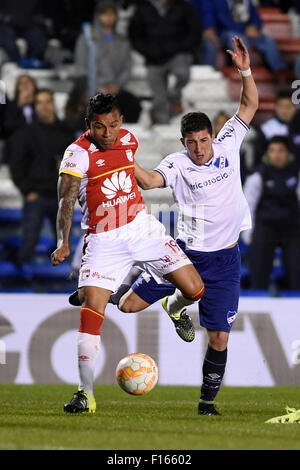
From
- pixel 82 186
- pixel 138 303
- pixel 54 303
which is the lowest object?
pixel 54 303

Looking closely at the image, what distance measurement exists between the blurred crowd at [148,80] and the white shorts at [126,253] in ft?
17.0

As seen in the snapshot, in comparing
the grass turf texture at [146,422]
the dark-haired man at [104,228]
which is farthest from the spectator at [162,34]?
the dark-haired man at [104,228]

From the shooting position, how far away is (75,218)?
14266 mm

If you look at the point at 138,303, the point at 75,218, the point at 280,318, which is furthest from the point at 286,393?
the point at 75,218

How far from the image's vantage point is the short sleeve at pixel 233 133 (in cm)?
858

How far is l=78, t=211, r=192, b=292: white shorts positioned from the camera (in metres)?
7.88

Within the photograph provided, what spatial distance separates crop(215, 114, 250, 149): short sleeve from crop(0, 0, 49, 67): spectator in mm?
8201

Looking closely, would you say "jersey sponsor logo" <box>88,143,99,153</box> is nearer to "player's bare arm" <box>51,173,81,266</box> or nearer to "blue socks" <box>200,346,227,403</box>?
"player's bare arm" <box>51,173,81,266</box>

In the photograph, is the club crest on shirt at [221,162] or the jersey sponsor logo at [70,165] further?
the club crest on shirt at [221,162]

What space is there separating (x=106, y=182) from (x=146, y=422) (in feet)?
5.95

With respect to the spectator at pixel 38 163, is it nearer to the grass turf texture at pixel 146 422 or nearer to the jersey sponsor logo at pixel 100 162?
the grass turf texture at pixel 146 422

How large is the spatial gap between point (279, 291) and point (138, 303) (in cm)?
536

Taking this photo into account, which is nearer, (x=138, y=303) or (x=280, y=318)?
(x=138, y=303)
